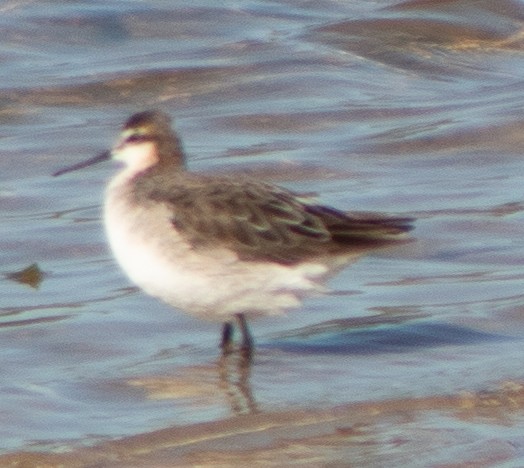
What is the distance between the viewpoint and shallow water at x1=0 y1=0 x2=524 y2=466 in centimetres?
742

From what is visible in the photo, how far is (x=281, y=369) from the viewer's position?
7.81 metres

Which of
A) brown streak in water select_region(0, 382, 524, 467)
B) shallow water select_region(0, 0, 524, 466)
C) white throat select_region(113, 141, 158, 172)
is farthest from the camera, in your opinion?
white throat select_region(113, 141, 158, 172)

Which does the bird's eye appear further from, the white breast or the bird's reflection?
the bird's reflection

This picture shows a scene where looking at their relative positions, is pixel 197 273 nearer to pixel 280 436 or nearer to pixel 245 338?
pixel 245 338

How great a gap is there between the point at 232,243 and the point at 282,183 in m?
3.49

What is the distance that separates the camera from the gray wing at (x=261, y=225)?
7676 mm

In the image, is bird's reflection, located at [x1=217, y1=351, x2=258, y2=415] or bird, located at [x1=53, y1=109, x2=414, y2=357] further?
bird, located at [x1=53, y1=109, x2=414, y2=357]

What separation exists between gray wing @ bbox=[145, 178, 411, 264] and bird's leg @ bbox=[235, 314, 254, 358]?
0.40 m

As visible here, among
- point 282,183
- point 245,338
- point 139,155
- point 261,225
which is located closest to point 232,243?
point 261,225

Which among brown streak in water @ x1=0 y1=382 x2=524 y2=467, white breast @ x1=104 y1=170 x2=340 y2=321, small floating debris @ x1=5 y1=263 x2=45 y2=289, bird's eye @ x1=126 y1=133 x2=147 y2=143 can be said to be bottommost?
brown streak in water @ x1=0 y1=382 x2=524 y2=467

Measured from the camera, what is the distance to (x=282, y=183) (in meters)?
11.1

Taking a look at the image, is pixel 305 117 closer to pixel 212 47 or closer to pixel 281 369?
pixel 212 47

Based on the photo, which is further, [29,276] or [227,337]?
[29,276]

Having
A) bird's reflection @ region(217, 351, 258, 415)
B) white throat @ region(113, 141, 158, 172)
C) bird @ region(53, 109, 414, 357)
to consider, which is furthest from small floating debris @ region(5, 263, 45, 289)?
bird's reflection @ region(217, 351, 258, 415)
